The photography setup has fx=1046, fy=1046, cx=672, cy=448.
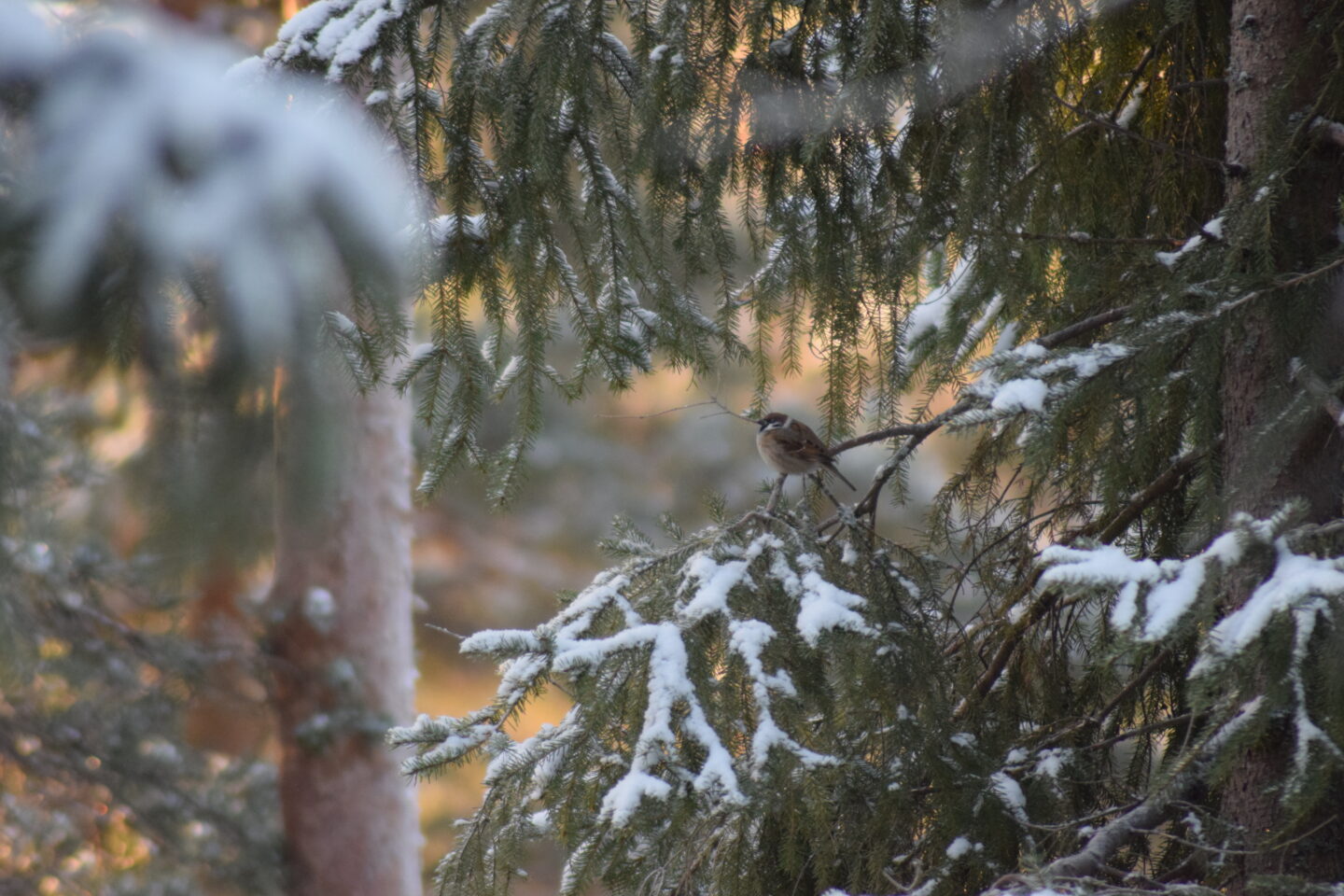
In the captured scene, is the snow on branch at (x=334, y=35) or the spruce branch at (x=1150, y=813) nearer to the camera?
the spruce branch at (x=1150, y=813)

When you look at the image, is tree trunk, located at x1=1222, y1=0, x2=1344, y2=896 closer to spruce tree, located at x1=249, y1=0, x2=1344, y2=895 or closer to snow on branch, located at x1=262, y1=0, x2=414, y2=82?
spruce tree, located at x1=249, y1=0, x2=1344, y2=895

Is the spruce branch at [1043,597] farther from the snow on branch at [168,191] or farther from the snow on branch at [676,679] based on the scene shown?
the snow on branch at [168,191]

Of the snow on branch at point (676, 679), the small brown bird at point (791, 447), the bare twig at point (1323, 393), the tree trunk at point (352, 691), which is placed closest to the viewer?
the bare twig at point (1323, 393)

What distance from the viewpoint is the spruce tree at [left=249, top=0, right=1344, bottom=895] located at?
1.62m

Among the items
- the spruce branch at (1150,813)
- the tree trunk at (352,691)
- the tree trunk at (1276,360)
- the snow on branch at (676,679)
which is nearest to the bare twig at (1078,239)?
the tree trunk at (1276,360)

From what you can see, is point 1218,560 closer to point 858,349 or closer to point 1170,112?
point 858,349

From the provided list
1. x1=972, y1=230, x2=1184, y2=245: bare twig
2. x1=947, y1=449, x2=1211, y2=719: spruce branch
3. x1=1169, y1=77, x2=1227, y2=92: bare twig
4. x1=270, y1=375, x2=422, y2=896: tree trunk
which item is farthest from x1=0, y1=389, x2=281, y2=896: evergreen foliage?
x1=1169, y1=77, x2=1227, y2=92: bare twig

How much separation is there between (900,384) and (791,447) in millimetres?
852

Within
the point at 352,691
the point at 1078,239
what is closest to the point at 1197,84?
the point at 1078,239

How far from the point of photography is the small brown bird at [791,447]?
321 centimetres

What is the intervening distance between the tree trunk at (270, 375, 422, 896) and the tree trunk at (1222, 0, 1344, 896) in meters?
3.25

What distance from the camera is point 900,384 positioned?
8.09 feet

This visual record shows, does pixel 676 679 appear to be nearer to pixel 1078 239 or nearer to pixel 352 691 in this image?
pixel 1078 239

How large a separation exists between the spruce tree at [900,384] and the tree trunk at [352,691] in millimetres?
2361
